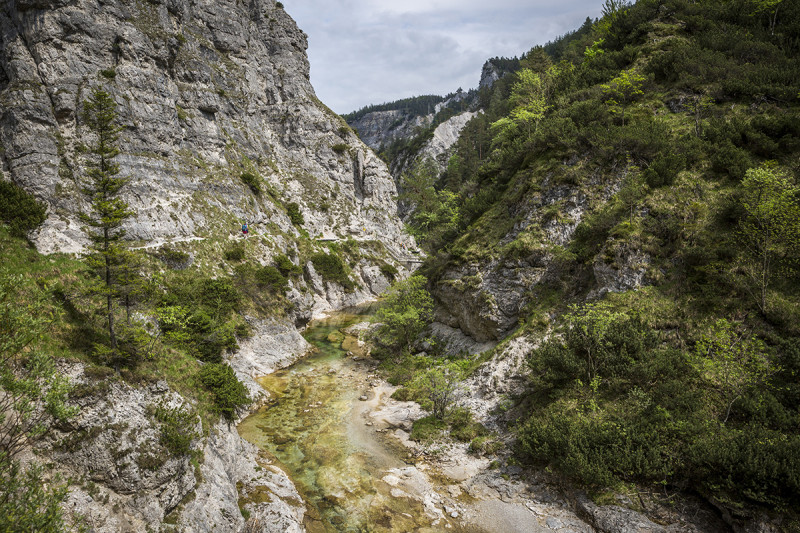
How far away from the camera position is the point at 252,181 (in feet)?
184

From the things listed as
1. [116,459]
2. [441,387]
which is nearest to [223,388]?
[116,459]

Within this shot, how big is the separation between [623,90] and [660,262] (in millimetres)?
20116

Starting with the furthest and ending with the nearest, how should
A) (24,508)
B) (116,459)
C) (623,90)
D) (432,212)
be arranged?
(432,212)
(623,90)
(116,459)
(24,508)

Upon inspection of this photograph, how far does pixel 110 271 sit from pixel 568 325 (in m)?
25.7

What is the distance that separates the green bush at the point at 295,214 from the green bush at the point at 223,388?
4969cm

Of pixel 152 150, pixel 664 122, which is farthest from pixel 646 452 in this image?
pixel 152 150

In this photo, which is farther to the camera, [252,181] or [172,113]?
[252,181]

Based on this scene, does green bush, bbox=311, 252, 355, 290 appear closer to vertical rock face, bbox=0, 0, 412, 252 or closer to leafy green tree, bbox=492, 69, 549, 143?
vertical rock face, bbox=0, 0, 412, 252

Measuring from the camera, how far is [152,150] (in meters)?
42.9

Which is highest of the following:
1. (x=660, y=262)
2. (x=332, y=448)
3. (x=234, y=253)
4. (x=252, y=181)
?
(x=252, y=181)

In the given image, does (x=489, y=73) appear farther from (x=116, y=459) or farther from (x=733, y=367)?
(x=116, y=459)

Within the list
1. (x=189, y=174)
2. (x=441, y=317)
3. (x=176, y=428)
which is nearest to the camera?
(x=176, y=428)

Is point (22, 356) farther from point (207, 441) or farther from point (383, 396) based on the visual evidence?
point (383, 396)

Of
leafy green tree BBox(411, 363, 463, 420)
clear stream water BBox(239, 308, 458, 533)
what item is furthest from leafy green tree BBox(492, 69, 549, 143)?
clear stream water BBox(239, 308, 458, 533)
